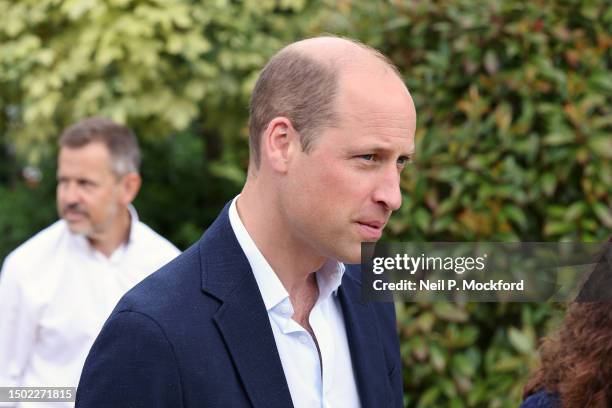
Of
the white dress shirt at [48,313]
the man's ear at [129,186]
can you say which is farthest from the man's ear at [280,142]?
the man's ear at [129,186]

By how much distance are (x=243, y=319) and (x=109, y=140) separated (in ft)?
7.82

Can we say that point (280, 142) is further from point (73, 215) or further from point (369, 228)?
point (73, 215)

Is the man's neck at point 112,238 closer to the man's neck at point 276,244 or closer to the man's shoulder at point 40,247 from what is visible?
the man's shoulder at point 40,247

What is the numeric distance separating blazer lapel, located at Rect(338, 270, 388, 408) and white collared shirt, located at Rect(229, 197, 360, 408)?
0.08ft

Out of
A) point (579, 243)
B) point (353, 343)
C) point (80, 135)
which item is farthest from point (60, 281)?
point (579, 243)

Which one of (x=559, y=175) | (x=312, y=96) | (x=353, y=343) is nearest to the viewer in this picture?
(x=312, y=96)

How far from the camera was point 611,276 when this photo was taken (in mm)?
1974

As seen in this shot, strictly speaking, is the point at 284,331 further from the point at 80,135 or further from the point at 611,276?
the point at 80,135

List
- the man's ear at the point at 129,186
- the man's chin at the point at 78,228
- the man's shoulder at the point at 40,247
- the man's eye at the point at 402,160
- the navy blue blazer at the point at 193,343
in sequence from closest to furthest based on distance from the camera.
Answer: the navy blue blazer at the point at 193,343 < the man's eye at the point at 402,160 < the man's shoulder at the point at 40,247 < the man's chin at the point at 78,228 < the man's ear at the point at 129,186

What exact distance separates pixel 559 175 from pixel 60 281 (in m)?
2.16

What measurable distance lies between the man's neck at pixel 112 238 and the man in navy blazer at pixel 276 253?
1.99 m

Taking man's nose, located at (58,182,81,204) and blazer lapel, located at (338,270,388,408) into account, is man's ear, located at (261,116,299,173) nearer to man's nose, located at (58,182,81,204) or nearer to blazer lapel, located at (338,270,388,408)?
blazer lapel, located at (338,270,388,408)

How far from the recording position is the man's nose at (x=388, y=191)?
5.43ft

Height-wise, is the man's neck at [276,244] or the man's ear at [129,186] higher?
the man's ear at [129,186]
